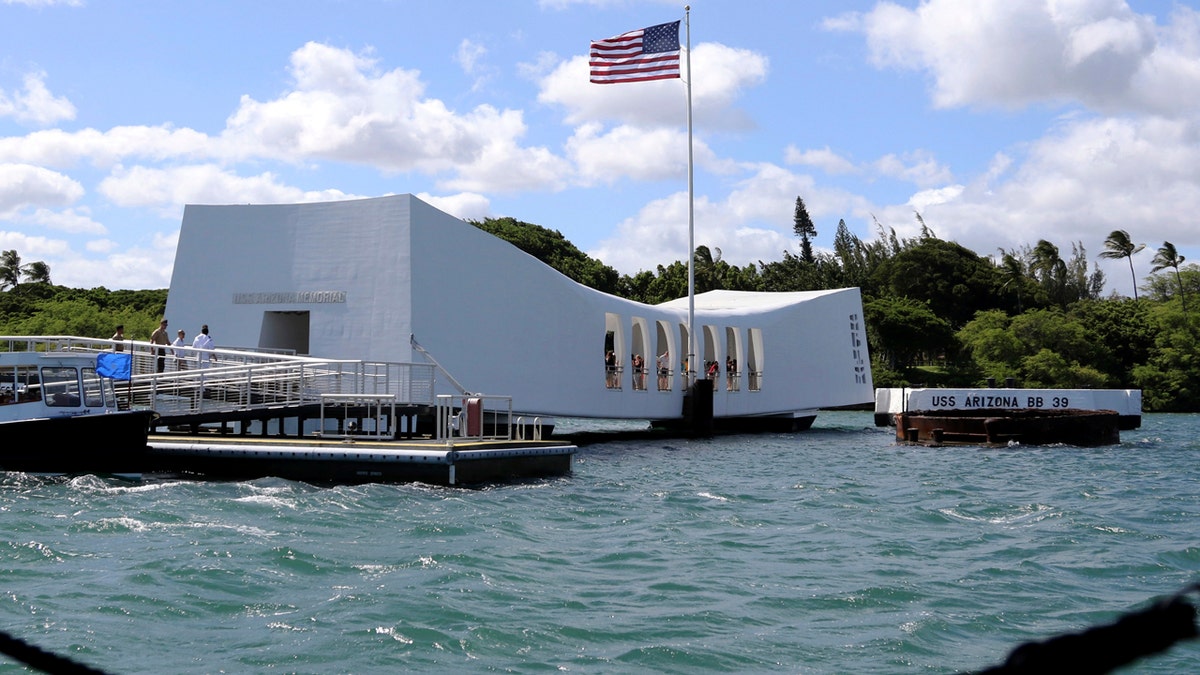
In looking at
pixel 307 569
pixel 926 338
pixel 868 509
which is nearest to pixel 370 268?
pixel 868 509

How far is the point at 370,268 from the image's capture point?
83.2 ft

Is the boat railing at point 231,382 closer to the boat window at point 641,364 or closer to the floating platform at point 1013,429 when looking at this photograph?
the boat window at point 641,364

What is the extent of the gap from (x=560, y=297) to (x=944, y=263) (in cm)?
5299

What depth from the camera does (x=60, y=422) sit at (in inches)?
677

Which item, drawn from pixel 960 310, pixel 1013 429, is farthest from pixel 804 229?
pixel 1013 429

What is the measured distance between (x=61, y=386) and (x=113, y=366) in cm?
85

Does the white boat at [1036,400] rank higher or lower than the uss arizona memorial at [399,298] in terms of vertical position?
lower

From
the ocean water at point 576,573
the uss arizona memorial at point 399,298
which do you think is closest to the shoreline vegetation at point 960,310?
the uss arizona memorial at point 399,298

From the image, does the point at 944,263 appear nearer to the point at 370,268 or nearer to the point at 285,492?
the point at 370,268

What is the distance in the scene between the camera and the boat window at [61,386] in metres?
17.6

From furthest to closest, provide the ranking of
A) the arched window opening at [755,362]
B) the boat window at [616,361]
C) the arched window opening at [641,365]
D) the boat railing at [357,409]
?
1. the arched window opening at [755,362]
2. the arched window opening at [641,365]
3. the boat window at [616,361]
4. the boat railing at [357,409]

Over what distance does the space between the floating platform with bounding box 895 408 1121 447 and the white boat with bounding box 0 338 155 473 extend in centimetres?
2135

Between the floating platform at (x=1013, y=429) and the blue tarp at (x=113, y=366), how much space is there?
21318 mm

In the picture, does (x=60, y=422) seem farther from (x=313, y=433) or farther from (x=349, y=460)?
(x=313, y=433)
